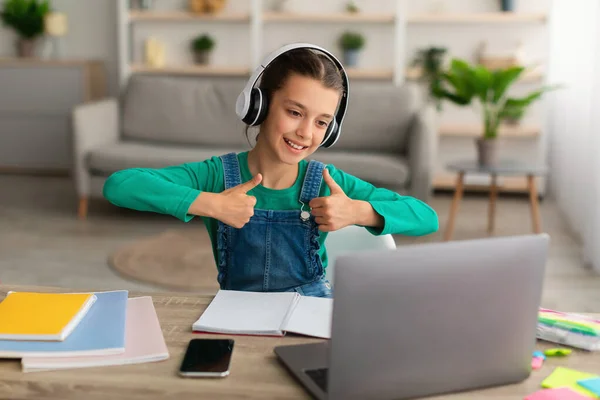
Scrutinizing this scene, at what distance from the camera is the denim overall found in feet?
4.88

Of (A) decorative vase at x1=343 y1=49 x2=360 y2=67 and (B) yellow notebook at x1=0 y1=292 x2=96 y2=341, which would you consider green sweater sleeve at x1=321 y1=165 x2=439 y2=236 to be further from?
(A) decorative vase at x1=343 y1=49 x2=360 y2=67

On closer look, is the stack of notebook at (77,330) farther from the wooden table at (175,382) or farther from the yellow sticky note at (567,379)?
the yellow sticky note at (567,379)

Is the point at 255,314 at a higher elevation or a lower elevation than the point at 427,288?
lower

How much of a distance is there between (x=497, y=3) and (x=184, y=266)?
3.32 m

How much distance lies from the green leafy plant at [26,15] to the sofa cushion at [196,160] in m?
1.77

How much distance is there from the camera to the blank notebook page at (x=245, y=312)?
1.12 meters

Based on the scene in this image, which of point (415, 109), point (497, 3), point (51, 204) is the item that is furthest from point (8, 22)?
point (497, 3)

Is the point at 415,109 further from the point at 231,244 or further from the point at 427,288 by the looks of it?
the point at 427,288

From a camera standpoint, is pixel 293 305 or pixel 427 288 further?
pixel 293 305

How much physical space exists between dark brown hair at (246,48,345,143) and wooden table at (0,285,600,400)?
0.60 m

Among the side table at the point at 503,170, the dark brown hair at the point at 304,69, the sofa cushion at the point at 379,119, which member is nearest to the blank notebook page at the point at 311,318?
the dark brown hair at the point at 304,69

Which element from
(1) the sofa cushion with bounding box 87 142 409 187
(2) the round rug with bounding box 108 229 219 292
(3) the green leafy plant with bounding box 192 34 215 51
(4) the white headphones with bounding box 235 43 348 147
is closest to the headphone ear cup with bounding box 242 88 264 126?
(4) the white headphones with bounding box 235 43 348 147

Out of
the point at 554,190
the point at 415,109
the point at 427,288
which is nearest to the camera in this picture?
the point at 427,288

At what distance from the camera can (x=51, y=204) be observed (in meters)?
4.95
